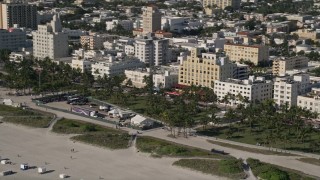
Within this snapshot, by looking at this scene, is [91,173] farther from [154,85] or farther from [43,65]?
[43,65]

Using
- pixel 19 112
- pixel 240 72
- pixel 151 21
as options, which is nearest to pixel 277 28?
pixel 151 21

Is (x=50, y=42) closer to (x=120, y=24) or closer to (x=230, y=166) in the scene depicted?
(x=120, y=24)

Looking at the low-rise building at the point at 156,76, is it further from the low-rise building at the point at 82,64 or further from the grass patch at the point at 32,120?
the grass patch at the point at 32,120

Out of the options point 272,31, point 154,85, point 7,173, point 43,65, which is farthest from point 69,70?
point 272,31

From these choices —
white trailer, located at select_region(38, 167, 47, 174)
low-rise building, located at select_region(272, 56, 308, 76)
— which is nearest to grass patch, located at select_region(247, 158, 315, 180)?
white trailer, located at select_region(38, 167, 47, 174)

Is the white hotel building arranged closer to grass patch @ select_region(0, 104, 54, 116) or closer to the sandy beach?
grass patch @ select_region(0, 104, 54, 116)
